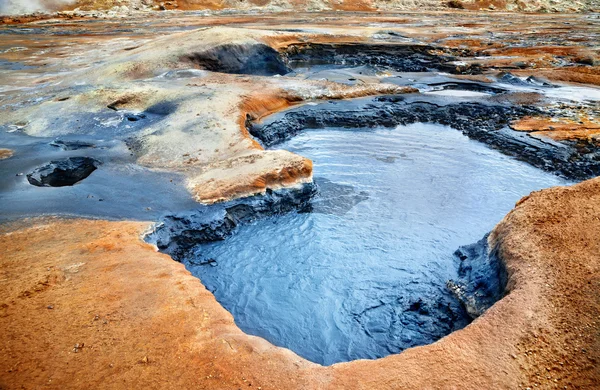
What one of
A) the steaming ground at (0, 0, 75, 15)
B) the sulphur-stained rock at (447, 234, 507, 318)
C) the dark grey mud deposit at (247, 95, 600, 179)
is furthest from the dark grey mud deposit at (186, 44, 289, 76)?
the steaming ground at (0, 0, 75, 15)

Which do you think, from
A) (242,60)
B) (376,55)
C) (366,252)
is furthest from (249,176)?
(376,55)

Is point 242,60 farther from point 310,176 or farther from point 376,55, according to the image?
point 310,176

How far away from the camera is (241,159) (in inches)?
259

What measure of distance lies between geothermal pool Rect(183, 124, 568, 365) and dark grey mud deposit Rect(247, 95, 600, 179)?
48cm

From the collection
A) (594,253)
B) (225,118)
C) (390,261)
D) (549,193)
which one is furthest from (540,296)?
(225,118)

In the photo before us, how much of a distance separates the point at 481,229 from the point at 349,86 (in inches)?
254

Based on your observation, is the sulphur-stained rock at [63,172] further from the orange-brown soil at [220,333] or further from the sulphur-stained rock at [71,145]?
the orange-brown soil at [220,333]

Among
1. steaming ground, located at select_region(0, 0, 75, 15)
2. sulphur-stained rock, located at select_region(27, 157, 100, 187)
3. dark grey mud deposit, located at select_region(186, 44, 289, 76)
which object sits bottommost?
sulphur-stained rock, located at select_region(27, 157, 100, 187)

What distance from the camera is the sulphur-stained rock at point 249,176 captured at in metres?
5.84

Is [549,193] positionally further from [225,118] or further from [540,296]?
[225,118]

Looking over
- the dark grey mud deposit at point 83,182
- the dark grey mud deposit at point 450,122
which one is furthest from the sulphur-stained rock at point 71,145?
the dark grey mud deposit at point 450,122

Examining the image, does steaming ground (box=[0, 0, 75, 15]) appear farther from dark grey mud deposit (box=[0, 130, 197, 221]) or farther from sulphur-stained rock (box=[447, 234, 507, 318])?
sulphur-stained rock (box=[447, 234, 507, 318])

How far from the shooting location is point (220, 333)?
3.24 m

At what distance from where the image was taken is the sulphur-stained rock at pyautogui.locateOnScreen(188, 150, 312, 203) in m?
5.84
